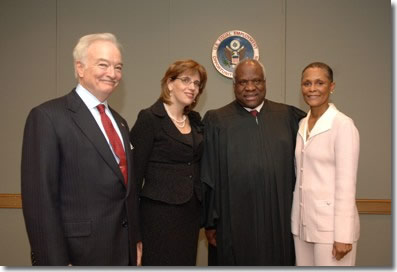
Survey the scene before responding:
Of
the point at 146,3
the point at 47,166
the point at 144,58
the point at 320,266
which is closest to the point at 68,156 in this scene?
the point at 47,166

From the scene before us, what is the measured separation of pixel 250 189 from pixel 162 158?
22.6 inches

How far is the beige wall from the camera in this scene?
125 inches

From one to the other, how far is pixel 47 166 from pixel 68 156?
9cm

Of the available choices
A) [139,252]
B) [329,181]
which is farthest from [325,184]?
[139,252]

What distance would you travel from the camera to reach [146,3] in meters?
3.29

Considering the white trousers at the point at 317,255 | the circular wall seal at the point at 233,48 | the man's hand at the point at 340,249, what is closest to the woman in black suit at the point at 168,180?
the white trousers at the point at 317,255

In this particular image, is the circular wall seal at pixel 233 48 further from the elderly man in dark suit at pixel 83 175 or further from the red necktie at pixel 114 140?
the red necktie at pixel 114 140

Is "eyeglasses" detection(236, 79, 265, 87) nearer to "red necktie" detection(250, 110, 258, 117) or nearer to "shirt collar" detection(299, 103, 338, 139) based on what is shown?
"red necktie" detection(250, 110, 258, 117)

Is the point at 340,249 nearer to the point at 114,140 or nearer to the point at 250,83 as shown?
the point at 250,83

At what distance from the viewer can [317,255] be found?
204cm

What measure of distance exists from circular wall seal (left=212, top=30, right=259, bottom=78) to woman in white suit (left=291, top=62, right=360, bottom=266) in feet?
3.72

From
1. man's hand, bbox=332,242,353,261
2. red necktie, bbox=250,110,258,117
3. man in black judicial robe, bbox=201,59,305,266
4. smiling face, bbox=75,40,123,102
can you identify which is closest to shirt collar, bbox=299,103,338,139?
man in black judicial robe, bbox=201,59,305,266

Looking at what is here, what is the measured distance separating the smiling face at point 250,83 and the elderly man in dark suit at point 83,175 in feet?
2.79

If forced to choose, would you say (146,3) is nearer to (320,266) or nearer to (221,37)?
(221,37)
